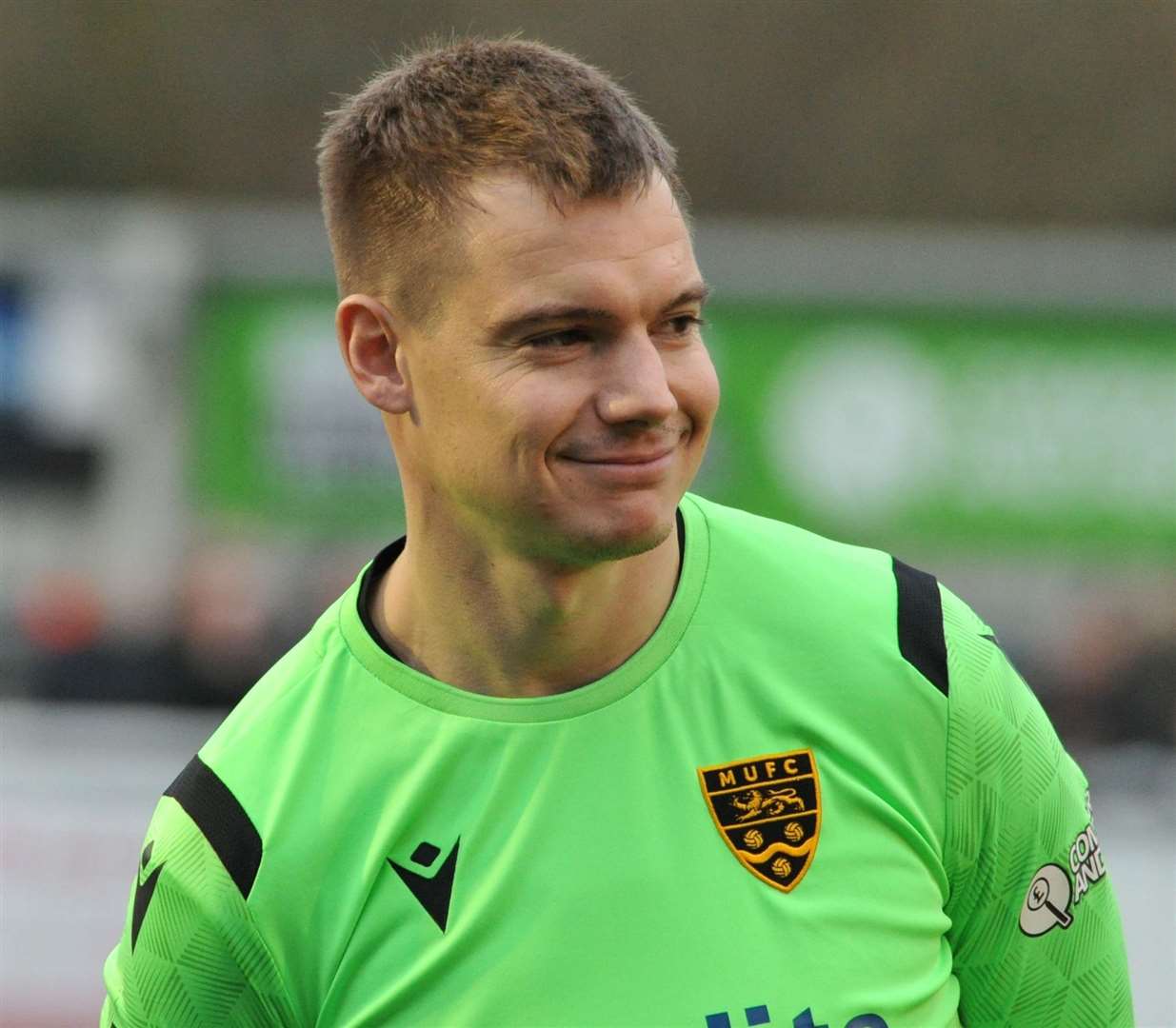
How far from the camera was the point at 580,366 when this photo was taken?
8.16 ft

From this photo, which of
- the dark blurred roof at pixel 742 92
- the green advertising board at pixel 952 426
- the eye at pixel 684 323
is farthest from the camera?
the dark blurred roof at pixel 742 92

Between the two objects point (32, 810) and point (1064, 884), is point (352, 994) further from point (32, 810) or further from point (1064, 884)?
point (32, 810)

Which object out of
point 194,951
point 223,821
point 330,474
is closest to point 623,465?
point 223,821

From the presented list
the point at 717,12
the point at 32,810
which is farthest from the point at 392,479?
the point at 717,12

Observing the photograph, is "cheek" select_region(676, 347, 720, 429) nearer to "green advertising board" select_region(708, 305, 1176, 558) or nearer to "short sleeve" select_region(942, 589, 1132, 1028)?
"short sleeve" select_region(942, 589, 1132, 1028)

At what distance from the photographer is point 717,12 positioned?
968 inches

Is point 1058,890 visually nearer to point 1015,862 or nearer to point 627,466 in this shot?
point 1015,862

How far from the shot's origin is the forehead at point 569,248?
247 cm

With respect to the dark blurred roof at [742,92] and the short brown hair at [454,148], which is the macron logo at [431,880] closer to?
the short brown hair at [454,148]

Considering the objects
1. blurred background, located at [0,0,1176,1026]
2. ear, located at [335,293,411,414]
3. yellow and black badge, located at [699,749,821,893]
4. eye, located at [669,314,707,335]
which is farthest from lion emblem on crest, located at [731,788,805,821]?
blurred background, located at [0,0,1176,1026]

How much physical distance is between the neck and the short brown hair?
40 centimetres

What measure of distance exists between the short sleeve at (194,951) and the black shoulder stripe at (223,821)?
1 cm

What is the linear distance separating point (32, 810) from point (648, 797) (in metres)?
5.57

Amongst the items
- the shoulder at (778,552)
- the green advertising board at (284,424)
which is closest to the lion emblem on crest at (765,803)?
the shoulder at (778,552)
